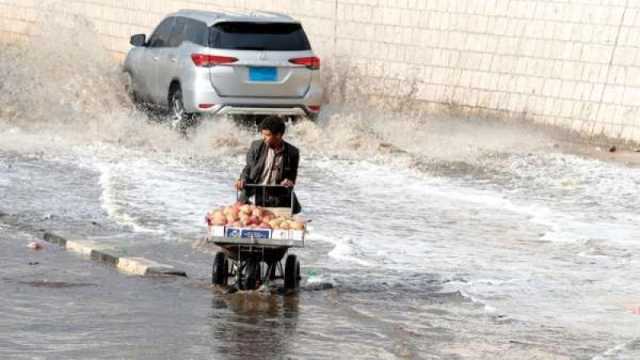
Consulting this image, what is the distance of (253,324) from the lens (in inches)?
458

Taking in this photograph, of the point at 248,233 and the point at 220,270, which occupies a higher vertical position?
the point at 248,233

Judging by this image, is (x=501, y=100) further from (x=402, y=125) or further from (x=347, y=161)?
(x=347, y=161)

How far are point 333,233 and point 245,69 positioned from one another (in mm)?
6040

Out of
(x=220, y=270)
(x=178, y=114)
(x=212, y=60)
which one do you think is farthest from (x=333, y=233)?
(x=178, y=114)

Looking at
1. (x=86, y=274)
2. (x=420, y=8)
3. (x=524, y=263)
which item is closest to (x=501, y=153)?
(x=420, y=8)

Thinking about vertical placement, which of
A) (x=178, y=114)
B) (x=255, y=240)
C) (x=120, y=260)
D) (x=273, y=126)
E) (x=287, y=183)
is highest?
(x=273, y=126)

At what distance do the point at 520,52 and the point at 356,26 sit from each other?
11.9 feet

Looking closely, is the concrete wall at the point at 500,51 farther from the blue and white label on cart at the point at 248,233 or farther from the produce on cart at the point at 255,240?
the blue and white label on cart at the point at 248,233

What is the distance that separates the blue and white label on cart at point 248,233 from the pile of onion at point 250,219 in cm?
3

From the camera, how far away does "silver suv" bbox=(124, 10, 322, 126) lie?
2223 centimetres

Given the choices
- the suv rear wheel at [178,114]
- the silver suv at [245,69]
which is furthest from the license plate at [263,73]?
the suv rear wheel at [178,114]

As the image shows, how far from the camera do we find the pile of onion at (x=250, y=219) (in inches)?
488

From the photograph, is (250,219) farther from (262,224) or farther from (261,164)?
(261,164)

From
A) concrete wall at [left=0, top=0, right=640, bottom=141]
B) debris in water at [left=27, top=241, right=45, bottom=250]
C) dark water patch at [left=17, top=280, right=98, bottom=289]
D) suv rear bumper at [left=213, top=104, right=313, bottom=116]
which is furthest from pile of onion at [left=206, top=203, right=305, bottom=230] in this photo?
concrete wall at [left=0, top=0, right=640, bottom=141]
